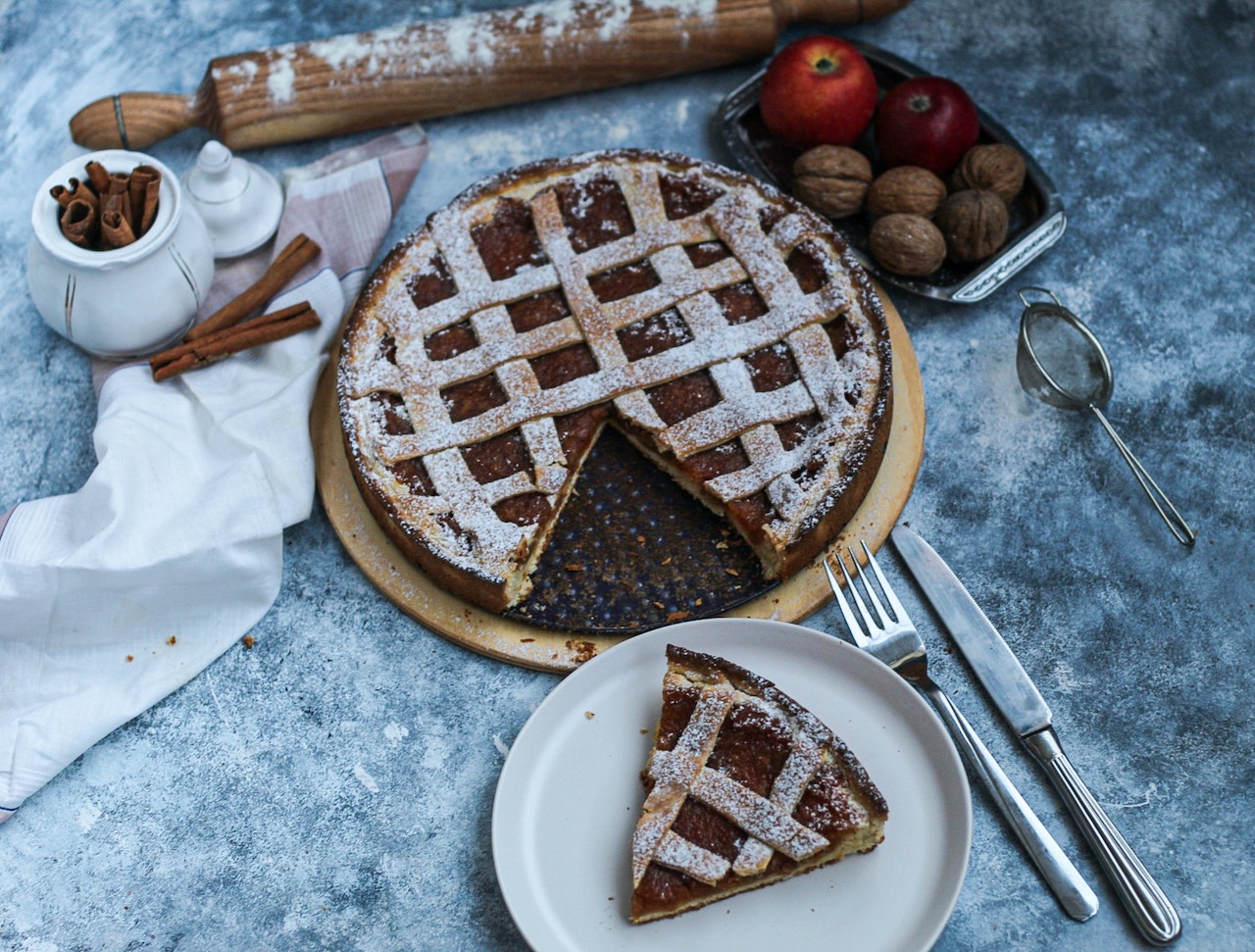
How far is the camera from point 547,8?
8.99 feet

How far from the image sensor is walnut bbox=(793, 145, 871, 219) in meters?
2.53

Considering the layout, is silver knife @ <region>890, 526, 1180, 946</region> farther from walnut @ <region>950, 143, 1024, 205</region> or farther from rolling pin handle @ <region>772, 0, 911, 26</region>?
rolling pin handle @ <region>772, 0, 911, 26</region>

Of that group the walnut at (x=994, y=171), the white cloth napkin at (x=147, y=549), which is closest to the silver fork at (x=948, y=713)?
the walnut at (x=994, y=171)

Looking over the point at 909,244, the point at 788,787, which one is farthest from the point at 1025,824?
the point at 909,244

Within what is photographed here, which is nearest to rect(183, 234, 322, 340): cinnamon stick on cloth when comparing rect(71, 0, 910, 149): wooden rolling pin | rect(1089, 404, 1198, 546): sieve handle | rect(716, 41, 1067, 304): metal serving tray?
rect(71, 0, 910, 149): wooden rolling pin

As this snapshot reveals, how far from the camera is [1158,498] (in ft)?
7.64

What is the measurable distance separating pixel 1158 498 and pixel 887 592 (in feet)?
2.04

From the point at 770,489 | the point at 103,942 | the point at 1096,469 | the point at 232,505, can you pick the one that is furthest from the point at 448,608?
the point at 1096,469

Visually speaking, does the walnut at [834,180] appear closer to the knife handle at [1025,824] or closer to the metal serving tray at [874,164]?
the metal serving tray at [874,164]

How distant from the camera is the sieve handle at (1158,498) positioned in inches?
89.3

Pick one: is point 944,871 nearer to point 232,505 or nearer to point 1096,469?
point 1096,469

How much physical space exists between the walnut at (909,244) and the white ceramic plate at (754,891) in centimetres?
85

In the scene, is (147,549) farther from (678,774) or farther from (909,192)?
(909,192)

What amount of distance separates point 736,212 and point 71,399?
1485mm
